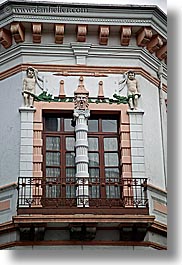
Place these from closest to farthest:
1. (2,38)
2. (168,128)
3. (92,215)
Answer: (92,215) → (168,128) → (2,38)

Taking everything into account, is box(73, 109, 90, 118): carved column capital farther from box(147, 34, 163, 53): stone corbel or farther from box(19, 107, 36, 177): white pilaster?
box(147, 34, 163, 53): stone corbel

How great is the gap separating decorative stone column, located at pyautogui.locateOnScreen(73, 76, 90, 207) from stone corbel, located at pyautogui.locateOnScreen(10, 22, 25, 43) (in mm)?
1019

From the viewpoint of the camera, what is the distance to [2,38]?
28.3 feet

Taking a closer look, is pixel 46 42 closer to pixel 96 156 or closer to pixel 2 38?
pixel 2 38

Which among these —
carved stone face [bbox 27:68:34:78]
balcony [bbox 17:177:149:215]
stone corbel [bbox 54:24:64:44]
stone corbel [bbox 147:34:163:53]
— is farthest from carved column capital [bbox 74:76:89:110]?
stone corbel [bbox 147:34:163:53]

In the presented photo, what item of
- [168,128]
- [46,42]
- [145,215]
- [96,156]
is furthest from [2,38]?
[145,215]

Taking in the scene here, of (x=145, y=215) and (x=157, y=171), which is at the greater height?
(x=157, y=171)

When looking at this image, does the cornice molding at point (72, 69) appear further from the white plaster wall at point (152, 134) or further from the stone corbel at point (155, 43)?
the stone corbel at point (155, 43)

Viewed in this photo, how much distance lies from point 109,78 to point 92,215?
2.14m

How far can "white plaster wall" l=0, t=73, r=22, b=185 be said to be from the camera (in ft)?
26.3

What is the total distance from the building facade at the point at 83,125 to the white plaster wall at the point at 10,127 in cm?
2

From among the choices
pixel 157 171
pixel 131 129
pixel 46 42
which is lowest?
pixel 157 171

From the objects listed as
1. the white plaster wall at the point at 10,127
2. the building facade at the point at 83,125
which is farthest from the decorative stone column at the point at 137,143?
the white plaster wall at the point at 10,127

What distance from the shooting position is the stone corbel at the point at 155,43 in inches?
346
